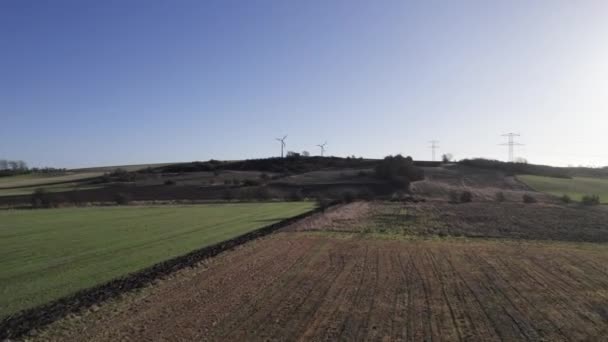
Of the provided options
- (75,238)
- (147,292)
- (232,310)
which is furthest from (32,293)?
(75,238)

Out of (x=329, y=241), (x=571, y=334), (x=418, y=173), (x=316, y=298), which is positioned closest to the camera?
(x=571, y=334)

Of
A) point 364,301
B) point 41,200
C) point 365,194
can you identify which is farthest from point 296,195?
point 364,301

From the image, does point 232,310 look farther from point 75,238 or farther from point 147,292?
point 75,238

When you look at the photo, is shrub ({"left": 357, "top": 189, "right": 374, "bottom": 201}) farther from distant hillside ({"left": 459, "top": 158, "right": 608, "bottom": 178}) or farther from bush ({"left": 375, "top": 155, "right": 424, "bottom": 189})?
distant hillside ({"left": 459, "top": 158, "right": 608, "bottom": 178})

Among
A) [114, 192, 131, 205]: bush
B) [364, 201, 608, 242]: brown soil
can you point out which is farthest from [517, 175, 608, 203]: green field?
[114, 192, 131, 205]: bush

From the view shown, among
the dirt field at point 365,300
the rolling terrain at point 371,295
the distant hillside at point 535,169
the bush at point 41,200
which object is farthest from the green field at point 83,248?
the distant hillside at point 535,169
